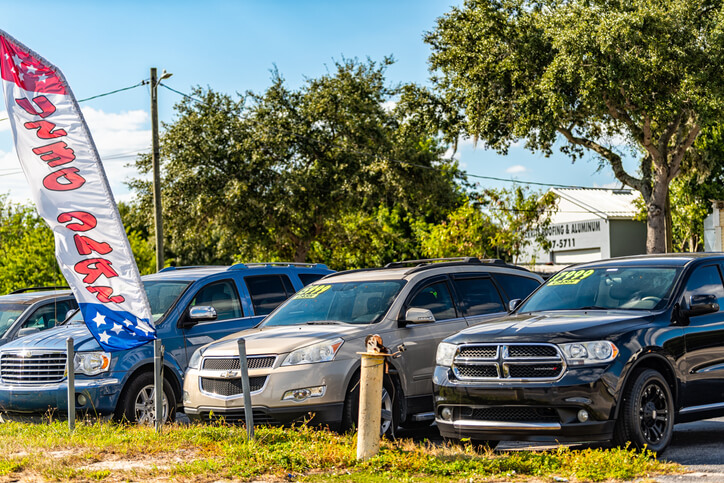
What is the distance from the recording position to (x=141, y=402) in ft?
33.7

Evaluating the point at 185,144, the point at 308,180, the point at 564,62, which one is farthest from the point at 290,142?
the point at 564,62

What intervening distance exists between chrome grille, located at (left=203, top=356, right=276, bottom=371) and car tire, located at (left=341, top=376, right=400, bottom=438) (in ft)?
2.72

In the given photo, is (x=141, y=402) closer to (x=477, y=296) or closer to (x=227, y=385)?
(x=227, y=385)

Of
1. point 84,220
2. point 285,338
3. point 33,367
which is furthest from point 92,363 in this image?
point 285,338

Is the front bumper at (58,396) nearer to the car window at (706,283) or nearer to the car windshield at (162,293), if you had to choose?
the car windshield at (162,293)

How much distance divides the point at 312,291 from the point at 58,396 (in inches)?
125

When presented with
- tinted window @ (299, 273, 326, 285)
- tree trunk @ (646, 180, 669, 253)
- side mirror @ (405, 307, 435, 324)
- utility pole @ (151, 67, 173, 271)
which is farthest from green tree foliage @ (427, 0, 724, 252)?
side mirror @ (405, 307, 435, 324)

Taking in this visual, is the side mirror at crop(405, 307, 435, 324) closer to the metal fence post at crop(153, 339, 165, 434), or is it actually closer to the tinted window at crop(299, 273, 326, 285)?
the metal fence post at crop(153, 339, 165, 434)

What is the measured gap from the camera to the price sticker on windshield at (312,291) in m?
10.3

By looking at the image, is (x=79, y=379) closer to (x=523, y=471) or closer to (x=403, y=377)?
(x=403, y=377)

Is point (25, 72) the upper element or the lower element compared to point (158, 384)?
upper

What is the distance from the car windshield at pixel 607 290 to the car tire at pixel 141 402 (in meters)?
4.31

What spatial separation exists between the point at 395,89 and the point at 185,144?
28.5ft

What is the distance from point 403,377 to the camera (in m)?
9.04
